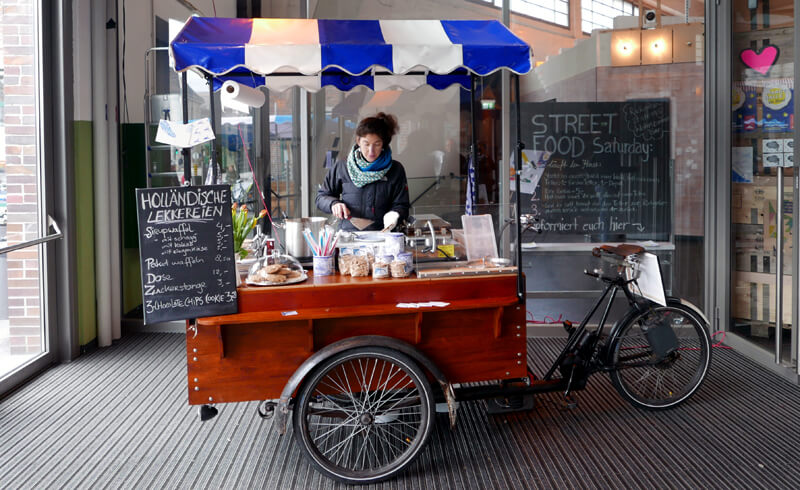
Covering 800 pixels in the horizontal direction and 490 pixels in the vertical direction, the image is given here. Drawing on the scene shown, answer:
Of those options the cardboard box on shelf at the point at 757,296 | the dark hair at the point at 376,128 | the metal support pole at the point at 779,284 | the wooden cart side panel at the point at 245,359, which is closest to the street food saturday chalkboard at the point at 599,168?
the cardboard box on shelf at the point at 757,296

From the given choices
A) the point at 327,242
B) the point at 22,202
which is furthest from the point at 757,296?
the point at 22,202

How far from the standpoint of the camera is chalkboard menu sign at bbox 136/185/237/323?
110 inches

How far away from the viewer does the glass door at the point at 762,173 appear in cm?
434

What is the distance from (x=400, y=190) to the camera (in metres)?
4.42

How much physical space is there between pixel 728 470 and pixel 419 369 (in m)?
1.41

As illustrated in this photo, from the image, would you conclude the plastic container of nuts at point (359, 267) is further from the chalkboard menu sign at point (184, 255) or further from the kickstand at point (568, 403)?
the kickstand at point (568, 403)

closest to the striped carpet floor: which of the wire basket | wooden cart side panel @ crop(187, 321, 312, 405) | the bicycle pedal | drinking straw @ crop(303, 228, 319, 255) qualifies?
the bicycle pedal

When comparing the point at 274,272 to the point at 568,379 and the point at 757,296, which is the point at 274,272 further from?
the point at 757,296

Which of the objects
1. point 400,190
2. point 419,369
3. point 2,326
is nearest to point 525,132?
point 400,190

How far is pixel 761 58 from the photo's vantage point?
462cm

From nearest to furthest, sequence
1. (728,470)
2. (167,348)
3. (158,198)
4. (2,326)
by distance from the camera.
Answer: (158,198) → (728,470) → (2,326) → (167,348)

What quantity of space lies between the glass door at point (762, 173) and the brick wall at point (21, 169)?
15.4 feet

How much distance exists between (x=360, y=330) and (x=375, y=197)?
4.98 feet

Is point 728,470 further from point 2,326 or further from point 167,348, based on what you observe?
point 2,326
